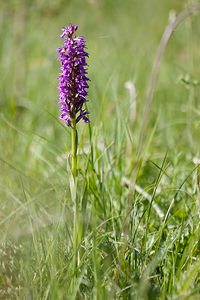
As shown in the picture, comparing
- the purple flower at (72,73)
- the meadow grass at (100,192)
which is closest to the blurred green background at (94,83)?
the meadow grass at (100,192)

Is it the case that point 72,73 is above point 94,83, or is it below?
below

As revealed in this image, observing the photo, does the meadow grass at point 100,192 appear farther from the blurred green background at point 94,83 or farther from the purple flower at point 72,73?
the purple flower at point 72,73

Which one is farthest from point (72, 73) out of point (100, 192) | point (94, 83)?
point (100, 192)

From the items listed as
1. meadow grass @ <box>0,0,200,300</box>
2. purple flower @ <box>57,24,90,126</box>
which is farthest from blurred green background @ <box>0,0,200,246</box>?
purple flower @ <box>57,24,90,126</box>

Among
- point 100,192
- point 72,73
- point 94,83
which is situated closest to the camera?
point 72,73

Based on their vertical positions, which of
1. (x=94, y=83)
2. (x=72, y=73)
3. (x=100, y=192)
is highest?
(x=94, y=83)

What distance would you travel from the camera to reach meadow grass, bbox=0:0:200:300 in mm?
1335

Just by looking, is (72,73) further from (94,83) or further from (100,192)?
(100,192)

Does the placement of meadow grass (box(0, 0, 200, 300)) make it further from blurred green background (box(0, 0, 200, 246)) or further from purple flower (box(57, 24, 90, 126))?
purple flower (box(57, 24, 90, 126))

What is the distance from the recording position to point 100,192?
1885 millimetres

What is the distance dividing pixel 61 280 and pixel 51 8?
4.66 meters

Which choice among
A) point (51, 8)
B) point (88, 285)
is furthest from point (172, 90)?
point (88, 285)

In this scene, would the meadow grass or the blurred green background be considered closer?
the meadow grass

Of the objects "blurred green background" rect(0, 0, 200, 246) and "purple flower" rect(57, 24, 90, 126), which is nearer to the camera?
"purple flower" rect(57, 24, 90, 126)
